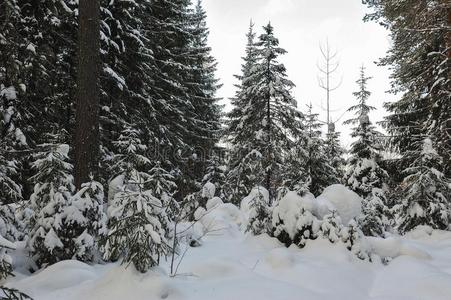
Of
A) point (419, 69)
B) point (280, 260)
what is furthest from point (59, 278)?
point (419, 69)

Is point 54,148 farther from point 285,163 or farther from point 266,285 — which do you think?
point 285,163

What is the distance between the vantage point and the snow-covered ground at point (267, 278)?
3805 millimetres

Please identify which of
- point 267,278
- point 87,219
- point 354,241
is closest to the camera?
point 267,278

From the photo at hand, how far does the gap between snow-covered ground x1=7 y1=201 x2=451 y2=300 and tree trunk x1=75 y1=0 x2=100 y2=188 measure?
1878 millimetres

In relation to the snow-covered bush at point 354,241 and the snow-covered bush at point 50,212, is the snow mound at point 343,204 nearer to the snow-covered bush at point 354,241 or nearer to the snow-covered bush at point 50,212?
the snow-covered bush at point 354,241

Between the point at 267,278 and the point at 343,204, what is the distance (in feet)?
10.8

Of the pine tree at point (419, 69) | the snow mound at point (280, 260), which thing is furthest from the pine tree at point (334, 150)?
the snow mound at point (280, 260)

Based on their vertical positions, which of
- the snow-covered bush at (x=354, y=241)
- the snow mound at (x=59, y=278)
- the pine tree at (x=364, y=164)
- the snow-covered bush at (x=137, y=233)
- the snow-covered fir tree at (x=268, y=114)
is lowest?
the snow mound at (x=59, y=278)

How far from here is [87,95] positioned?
21.0ft

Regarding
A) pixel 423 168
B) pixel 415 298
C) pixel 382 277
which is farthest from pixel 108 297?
pixel 423 168

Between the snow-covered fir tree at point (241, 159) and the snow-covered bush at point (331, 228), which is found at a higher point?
the snow-covered fir tree at point (241, 159)

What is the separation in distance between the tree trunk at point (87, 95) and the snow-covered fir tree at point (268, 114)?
412 inches

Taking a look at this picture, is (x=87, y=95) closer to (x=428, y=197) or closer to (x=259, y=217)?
(x=259, y=217)

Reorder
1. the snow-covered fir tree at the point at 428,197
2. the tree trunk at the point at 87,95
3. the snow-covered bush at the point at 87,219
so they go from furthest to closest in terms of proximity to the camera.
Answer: the snow-covered fir tree at the point at 428,197 → the tree trunk at the point at 87,95 → the snow-covered bush at the point at 87,219
